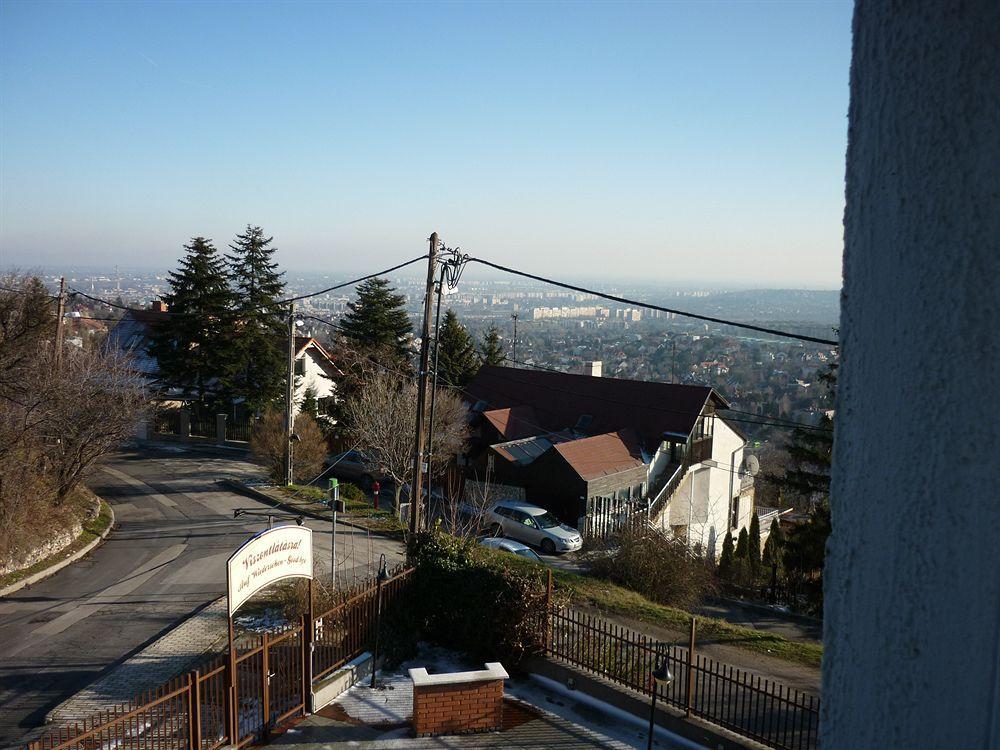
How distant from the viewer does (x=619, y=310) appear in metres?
180

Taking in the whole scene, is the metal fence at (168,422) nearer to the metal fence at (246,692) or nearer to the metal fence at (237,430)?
the metal fence at (237,430)

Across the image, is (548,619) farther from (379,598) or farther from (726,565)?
(726,565)

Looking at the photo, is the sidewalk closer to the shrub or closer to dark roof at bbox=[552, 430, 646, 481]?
the shrub

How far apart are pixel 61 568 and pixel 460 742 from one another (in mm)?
11904

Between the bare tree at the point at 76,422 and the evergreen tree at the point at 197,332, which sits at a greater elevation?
the evergreen tree at the point at 197,332

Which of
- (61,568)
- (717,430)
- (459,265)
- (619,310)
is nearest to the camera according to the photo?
(459,265)

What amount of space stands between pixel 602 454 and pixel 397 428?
722 centimetres

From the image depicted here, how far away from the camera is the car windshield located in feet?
75.4

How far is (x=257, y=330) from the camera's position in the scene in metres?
36.6

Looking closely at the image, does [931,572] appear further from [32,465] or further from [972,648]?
[32,465]

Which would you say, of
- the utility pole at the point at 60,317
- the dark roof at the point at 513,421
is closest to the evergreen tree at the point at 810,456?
the dark roof at the point at 513,421

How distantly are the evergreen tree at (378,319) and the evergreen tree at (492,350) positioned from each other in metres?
6.15

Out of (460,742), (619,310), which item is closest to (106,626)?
(460,742)

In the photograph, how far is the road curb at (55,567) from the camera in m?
15.5
